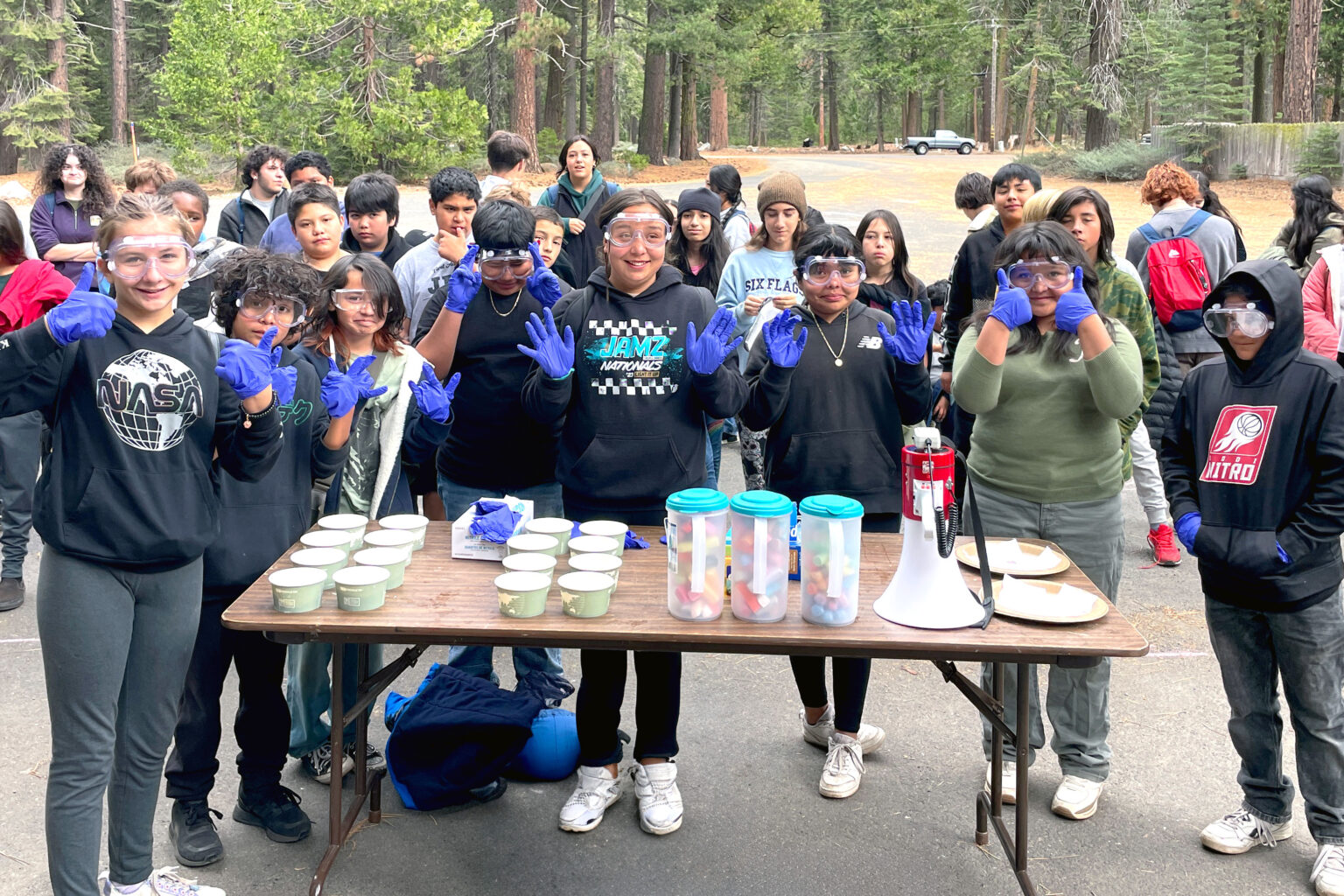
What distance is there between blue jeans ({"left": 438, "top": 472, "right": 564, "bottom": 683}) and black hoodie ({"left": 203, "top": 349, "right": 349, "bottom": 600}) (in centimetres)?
82

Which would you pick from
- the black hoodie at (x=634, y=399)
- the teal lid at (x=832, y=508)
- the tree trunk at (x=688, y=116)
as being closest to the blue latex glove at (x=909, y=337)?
the black hoodie at (x=634, y=399)

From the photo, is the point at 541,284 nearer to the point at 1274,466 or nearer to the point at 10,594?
the point at 1274,466

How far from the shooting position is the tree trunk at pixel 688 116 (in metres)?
33.1

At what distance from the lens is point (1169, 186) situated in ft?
21.7

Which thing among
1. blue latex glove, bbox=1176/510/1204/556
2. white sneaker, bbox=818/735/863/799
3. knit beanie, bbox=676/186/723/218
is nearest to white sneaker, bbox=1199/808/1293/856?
blue latex glove, bbox=1176/510/1204/556

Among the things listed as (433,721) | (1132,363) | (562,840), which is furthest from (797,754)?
(1132,363)

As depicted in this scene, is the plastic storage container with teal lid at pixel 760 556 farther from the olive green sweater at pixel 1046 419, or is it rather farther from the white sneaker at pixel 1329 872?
the white sneaker at pixel 1329 872

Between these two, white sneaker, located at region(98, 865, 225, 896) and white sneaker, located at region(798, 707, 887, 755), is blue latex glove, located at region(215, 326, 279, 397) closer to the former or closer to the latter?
white sneaker, located at region(98, 865, 225, 896)

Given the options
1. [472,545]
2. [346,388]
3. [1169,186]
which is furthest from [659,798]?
[1169,186]

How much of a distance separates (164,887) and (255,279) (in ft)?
5.56

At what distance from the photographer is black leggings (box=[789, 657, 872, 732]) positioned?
3.88 metres

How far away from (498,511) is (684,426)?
0.68 metres

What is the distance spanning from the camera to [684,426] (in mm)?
3705

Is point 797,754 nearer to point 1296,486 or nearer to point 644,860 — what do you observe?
point 644,860
